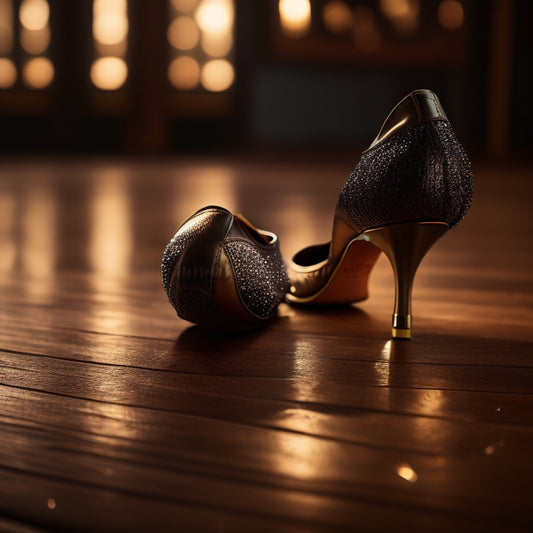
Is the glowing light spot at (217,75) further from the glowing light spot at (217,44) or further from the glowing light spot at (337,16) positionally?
the glowing light spot at (337,16)

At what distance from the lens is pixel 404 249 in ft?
2.01

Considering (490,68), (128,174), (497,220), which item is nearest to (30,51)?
(128,174)

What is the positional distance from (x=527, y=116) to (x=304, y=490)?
4677 millimetres

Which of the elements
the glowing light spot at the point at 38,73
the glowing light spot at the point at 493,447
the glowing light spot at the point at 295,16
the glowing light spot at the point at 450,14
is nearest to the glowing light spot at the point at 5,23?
the glowing light spot at the point at 38,73

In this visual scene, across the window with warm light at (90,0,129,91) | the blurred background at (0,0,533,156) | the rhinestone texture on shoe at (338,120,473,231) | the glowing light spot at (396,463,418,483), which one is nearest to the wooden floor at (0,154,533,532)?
the glowing light spot at (396,463,418,483)

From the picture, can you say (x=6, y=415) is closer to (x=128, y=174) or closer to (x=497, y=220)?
(x=497, y=220)

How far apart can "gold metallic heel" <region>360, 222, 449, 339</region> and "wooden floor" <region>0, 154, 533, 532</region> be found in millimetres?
22

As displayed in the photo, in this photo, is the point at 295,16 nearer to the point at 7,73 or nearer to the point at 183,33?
the point at 183,33

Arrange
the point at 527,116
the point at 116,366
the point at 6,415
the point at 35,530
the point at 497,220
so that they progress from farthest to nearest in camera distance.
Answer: the point at 527,116
the point at 497,220
the point at 116,366
the point at 6,415
the point at 35,530

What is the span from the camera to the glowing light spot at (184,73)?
4820mm

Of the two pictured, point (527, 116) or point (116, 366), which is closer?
point (116, 366)

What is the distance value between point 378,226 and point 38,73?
4623 millimetres

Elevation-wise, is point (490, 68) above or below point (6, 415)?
above

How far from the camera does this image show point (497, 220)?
167 cm
